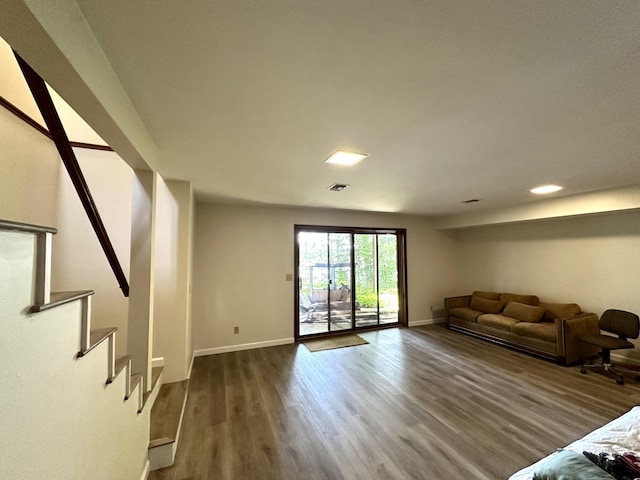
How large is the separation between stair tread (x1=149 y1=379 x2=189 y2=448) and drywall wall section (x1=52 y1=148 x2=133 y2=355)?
632 millimetres

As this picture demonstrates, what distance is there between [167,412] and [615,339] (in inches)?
211

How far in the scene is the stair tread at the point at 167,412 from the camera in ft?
6.46

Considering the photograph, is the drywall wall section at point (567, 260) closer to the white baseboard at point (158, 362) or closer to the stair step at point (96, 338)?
the stair step at point (96, 338)

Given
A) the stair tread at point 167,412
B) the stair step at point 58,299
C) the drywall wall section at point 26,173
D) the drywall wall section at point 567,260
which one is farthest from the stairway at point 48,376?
the drywall wall section at point 567,260

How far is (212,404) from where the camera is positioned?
8.72 feet

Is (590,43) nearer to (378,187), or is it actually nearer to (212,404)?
(378,187)

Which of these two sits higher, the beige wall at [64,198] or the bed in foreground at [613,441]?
the beige wall at [64,198]

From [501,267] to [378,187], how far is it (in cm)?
392

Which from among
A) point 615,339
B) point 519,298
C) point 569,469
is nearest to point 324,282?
point 519,298

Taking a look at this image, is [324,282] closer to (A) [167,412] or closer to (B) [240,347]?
(B) [240,347]

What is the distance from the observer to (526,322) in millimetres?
4195

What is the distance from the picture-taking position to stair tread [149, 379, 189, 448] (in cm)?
197

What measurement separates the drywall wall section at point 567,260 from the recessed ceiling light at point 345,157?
4290mm

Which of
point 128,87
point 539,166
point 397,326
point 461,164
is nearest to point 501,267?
point 397,326
